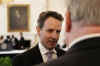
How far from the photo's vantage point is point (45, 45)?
7.63 ft

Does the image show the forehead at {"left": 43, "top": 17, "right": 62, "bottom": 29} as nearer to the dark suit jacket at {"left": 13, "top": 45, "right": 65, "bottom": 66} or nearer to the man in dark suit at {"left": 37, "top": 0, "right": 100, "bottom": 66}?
the dark suit jacket at {"left": 13, "top": 45, "right": 65, "bottom": 66}

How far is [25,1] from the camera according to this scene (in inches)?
236

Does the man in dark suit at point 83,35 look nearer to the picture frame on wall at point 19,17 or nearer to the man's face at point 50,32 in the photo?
the man's face at point 50,32

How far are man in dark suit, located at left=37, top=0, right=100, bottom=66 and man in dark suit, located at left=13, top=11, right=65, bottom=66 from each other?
1239 millimetres

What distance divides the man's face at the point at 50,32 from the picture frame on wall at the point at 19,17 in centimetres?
356

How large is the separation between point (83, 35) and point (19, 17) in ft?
17.2

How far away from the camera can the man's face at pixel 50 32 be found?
237 cm

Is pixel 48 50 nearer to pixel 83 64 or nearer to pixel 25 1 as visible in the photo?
pixel 83 64

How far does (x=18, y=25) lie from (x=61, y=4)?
131 centimetres

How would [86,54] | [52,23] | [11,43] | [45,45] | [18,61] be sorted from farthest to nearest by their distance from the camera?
[11,43]
[52,23]
[45,45]
[18,61]
[86,54]

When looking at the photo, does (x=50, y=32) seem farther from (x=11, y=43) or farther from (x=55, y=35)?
(x=11, y=43)

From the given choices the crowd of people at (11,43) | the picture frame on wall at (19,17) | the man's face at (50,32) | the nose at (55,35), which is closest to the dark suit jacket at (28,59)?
the man's face at (50,32)

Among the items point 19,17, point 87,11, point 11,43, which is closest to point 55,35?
point 87,11

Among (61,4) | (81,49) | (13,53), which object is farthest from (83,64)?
(61,4)
